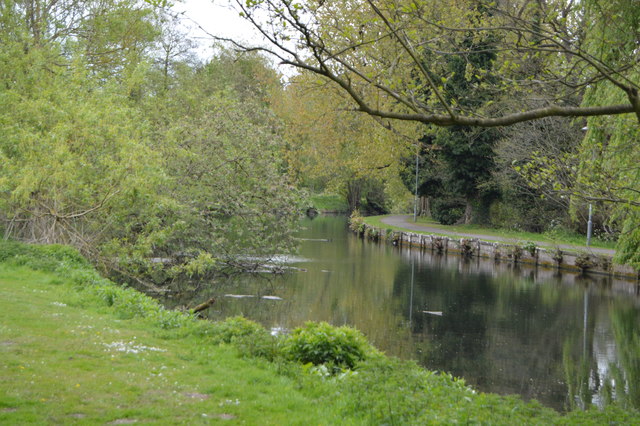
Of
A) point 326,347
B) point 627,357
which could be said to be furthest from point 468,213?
point 326,347

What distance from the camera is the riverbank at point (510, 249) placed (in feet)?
95.7

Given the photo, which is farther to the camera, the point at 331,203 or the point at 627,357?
the point at 331,203

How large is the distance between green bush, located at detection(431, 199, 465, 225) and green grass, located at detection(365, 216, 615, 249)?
2.35 feet

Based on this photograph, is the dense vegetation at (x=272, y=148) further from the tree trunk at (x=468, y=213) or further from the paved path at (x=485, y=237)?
the tree trunk at (x=468, y=213)

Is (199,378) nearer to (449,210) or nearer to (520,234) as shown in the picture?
(520,234)

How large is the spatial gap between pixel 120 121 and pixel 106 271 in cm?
506

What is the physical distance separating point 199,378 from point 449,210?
42.4 metres

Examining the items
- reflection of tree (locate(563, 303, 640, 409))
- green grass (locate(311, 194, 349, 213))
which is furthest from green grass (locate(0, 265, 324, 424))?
green grass (locate(311, 194, 349, 213))

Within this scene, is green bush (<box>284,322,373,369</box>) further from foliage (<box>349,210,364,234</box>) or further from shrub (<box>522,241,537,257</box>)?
foliage (<box>349,210,364,234</box>)

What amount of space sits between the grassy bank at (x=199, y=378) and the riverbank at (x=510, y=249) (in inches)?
773

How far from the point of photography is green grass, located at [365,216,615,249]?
33469 mm

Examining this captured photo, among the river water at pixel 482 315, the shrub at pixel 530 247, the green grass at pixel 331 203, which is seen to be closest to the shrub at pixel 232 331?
the river water at pixel 482 315

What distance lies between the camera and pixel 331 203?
Result: 3410 inches

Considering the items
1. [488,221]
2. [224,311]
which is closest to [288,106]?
[488,221]
